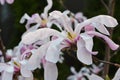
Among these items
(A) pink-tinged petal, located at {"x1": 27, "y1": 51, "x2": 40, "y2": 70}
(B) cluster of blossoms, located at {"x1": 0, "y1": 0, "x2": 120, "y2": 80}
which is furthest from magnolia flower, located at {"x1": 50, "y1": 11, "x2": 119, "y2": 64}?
(A) pink-tinged petal, located at {"x1": 27, "y1": 51, "x2": 40, "y2": 70}

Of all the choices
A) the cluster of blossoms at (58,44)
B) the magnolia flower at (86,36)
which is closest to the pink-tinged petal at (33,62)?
the cluster of blossoms at (58,44)

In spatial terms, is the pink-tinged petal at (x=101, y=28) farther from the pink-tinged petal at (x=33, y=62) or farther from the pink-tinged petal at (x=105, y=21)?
the pink-tinged petal at (x=33, y=62)

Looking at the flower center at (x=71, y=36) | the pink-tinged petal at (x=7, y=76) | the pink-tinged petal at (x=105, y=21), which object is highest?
the pink-tinged petal at (x=105, y=21)

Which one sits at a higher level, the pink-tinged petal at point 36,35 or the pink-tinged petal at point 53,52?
the pink-tinged petal at point 36,35

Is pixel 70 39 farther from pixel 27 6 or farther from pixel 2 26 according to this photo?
pixel 2 26

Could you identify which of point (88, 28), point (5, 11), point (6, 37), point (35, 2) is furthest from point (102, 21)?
point (5, 11)

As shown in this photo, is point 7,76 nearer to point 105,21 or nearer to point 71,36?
point 71,36

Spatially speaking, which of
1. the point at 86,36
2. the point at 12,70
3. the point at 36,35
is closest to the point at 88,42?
the point at 86,36

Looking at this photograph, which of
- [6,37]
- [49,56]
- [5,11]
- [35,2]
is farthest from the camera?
[5,11]
